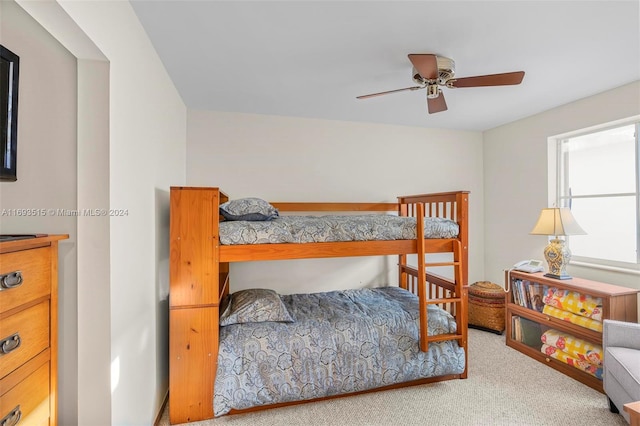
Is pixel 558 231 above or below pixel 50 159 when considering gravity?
below

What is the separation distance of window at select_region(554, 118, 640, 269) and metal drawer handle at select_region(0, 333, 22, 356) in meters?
4.08

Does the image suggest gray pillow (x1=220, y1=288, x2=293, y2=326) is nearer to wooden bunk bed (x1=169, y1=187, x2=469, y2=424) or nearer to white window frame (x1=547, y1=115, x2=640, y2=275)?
wooden bunk bed (x1=169, y1=187, x2=469, y2=424)

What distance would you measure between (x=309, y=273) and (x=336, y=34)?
2.38 m

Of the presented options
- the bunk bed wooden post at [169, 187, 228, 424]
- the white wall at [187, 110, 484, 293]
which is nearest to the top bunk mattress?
the bunk bed wooden post at [169, 187, 228, 424]

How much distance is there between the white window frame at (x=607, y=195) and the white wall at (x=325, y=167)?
2.87ft

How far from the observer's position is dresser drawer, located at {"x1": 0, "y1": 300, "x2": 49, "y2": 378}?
0.92 m

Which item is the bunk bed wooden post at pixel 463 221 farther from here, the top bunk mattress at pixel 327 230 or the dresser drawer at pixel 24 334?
the dresser drawer at pixel 24 334

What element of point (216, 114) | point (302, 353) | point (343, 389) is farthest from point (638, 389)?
point (216, 114)

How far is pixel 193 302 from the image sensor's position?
1.98 meters

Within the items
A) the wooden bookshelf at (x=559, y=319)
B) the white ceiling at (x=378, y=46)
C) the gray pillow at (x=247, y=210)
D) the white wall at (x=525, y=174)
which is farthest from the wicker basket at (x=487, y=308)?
the gray pillow at (x=247, y=210)

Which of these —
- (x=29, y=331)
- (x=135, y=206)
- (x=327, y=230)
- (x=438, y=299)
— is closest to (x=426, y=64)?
(x=327, y=230)

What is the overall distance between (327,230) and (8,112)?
1686mm

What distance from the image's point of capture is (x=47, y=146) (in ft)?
4.00

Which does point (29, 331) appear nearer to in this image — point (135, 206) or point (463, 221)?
point (135, 206)
